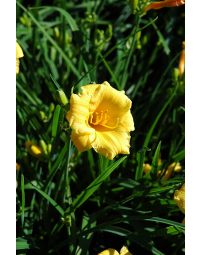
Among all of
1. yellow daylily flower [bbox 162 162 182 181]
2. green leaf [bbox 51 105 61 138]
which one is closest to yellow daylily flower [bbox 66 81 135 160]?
green leaf [bbox 51 105 61 138]

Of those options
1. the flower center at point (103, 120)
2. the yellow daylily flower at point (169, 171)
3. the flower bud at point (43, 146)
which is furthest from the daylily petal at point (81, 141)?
the yellow daylily flower at point (169, 171)

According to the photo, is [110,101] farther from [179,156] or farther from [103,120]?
[179,156]

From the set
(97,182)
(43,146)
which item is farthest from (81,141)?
(43,146)
